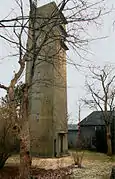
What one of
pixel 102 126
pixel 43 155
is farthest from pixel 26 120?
pixel 102 126

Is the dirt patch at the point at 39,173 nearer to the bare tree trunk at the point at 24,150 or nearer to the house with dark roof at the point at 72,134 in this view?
the bare tree trunk at the point at 24,150

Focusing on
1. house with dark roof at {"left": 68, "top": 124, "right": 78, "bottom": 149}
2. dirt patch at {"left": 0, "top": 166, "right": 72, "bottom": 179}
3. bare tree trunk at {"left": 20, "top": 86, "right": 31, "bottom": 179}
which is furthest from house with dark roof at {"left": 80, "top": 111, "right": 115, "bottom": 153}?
bare tree trunk at {"left": 20, "top": 86, "right": 31, "bottom": 179}

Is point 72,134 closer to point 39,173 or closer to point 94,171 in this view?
point 94,171

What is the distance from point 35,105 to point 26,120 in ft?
34.8

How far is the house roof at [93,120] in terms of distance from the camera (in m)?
28.1

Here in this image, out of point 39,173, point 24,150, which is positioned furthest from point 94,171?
point 24,150

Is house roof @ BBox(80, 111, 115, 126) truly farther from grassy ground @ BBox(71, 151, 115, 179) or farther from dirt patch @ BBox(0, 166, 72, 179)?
dirt patch @ BBox(0, 166, 72, 179)

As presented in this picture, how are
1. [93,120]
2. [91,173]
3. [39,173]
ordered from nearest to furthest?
1. [39,173]
2. [91,173]
3. [93,120]

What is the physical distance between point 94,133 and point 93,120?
2125 millimetres

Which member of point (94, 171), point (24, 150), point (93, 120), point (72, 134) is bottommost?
point (94, 171)

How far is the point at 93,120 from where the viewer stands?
29.3 meters

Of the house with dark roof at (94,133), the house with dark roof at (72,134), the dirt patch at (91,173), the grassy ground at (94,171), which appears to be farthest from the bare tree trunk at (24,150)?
the house with dark roof at (72,134)

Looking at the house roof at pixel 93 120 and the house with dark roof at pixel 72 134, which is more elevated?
the house roof at pixel 93 120

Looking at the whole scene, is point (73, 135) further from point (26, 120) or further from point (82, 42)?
point (82, 42)
